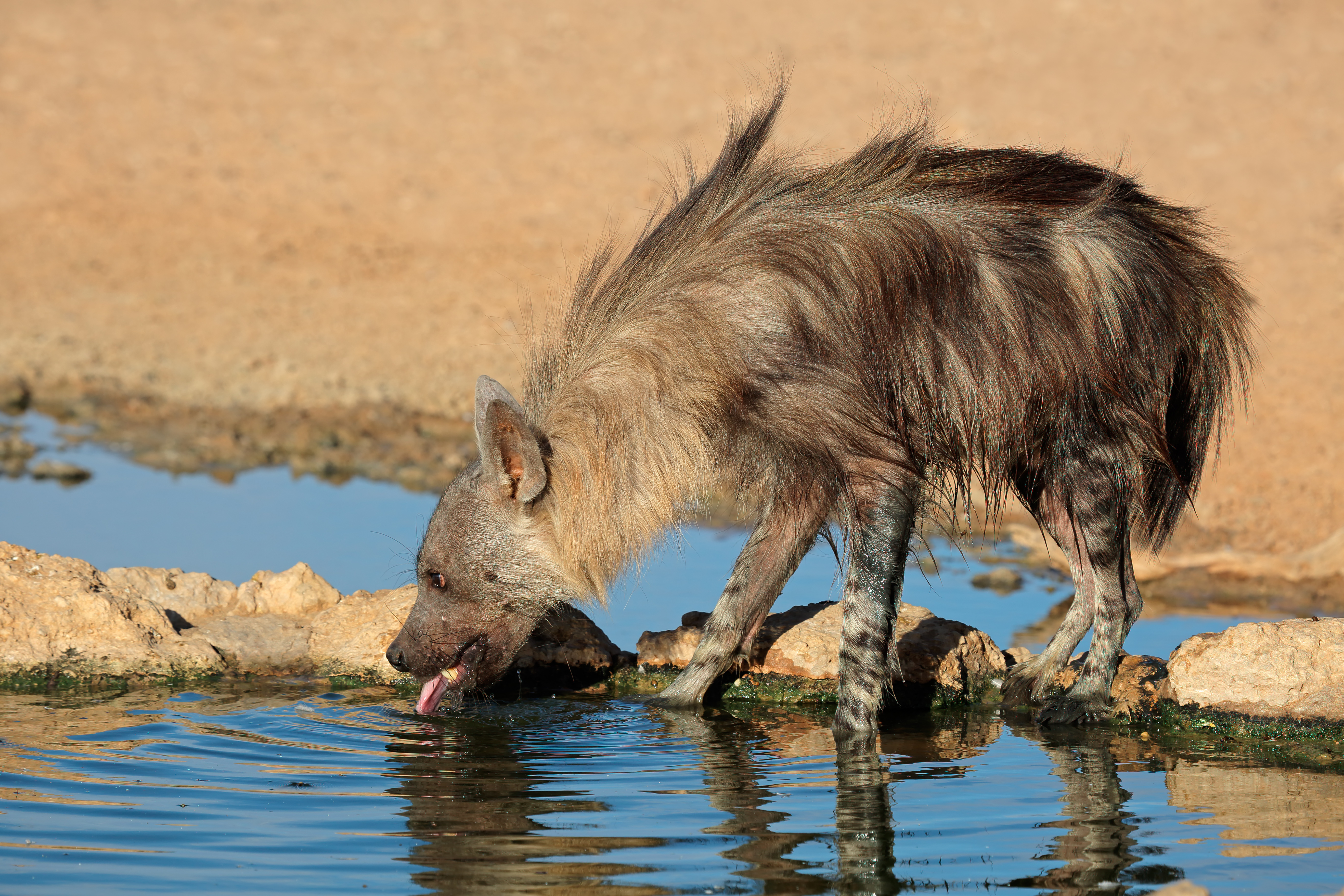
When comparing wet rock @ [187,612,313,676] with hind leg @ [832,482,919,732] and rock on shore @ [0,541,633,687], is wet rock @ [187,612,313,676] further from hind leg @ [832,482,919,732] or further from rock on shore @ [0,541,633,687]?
hind leg @ [832,482,919,732]

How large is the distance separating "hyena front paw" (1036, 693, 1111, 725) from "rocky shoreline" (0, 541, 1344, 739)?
0.08 m

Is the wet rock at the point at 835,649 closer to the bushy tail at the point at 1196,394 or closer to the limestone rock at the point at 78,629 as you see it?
the bushy tail at the point at 1196,394

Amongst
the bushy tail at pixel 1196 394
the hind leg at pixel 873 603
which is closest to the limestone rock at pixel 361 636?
the hind leg at pixel 873 603

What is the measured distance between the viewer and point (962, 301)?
5.38 m

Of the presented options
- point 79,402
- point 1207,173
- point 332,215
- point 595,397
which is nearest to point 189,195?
point 332,215

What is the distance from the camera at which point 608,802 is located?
478 centimetres

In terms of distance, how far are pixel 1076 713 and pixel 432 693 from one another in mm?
2308

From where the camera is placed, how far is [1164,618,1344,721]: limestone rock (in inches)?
217

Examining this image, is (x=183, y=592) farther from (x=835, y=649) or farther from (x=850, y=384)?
(x=850, y=384)

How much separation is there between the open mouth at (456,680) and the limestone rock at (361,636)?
0.44m

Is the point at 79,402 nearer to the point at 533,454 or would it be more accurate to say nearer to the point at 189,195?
the point at 189,195

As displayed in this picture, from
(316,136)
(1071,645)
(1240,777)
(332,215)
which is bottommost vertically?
(1240,777)

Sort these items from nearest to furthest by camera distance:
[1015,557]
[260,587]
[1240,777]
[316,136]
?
[1240,777] → [260,587] → [1015,557] → [316,136]

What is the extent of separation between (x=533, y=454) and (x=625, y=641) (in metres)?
1.94
